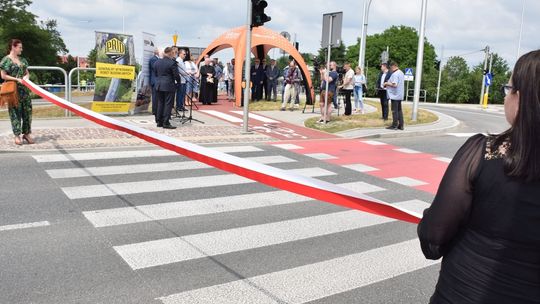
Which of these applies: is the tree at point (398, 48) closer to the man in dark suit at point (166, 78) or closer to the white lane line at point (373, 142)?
the white lane line at point (373, 142)

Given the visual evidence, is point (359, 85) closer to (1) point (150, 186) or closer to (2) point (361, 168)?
(2) point (361, 168)

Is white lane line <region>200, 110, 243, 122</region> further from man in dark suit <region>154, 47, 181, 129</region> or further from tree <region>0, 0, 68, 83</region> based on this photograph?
tree <region>0, 0, 68, 83</region>

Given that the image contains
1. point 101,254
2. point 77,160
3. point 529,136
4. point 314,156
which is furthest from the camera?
point 314,156

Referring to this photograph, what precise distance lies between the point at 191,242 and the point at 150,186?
2.40m

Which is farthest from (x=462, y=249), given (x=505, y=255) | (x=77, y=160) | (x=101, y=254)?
(x=77, y=160)

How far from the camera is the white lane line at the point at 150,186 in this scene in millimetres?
6391

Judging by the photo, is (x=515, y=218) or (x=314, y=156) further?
(x=314, y=156)

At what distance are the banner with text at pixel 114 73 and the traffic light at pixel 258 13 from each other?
15.7 feet

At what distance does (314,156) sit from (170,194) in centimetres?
435

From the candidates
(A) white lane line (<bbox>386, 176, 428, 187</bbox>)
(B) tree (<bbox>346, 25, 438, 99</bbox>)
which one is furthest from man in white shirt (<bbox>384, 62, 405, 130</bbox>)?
(B) tree (<bbox>346, 25, 438, 99</bbox>)

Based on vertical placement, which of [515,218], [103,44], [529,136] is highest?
[103,44]

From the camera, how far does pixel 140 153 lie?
9391 millimetres

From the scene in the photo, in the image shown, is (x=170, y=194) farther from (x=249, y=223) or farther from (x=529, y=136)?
(x=529, y=136)

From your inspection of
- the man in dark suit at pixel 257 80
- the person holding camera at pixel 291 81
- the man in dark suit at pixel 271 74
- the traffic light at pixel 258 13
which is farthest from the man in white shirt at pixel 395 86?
the man in dark suit at pixel 257 80
